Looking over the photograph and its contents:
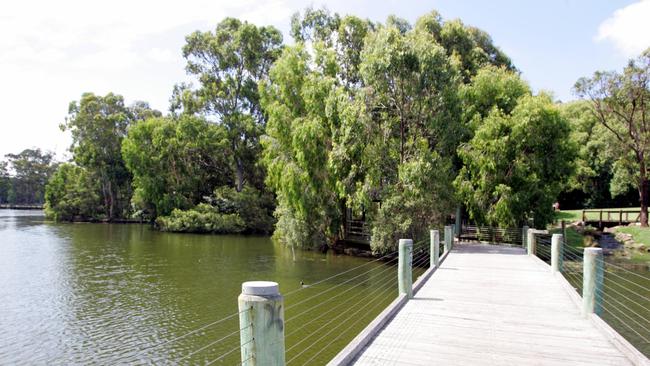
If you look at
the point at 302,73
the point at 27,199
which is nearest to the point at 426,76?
the point at 302,73

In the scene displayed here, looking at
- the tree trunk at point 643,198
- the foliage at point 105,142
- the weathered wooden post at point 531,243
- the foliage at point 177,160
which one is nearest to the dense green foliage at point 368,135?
the weathered wooden post at point 531,243

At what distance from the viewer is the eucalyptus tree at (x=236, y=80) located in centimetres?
4134

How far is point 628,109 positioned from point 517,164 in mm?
13718

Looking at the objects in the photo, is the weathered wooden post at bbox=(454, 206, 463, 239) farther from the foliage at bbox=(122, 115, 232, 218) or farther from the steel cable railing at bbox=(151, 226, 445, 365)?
the foliage at bbox=(122, 115, 232, 218)

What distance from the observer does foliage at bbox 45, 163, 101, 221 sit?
54.1m

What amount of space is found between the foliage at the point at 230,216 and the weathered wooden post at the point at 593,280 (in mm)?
33539

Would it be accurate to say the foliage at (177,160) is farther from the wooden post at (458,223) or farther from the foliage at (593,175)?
the foliage at (593,175)

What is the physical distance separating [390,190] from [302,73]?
29.1 ft

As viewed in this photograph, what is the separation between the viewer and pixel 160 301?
1460cm

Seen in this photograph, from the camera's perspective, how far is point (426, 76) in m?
19.7

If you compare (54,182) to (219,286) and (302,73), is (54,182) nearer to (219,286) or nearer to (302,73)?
(302,73)

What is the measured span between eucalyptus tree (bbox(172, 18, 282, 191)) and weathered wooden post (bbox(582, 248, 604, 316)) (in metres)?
35.7

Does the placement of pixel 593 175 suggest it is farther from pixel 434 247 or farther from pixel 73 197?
pixel 73 197

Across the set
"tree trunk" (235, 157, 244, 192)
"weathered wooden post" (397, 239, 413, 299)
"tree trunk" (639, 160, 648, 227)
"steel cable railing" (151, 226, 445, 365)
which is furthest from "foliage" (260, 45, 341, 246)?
"tree trunk" (639, 160, 648, 227)
